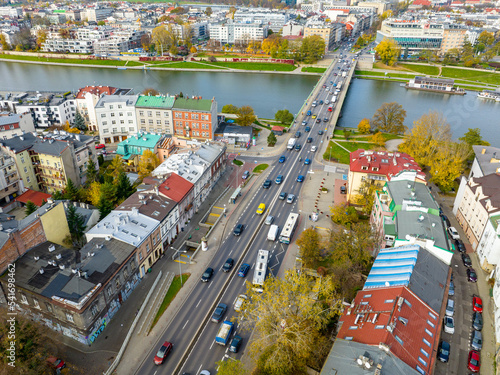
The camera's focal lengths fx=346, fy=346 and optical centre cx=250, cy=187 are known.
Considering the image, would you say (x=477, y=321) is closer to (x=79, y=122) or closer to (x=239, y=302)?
(x=239, y=302)

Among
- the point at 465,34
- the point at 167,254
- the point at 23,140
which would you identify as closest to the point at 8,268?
the point at 167,254

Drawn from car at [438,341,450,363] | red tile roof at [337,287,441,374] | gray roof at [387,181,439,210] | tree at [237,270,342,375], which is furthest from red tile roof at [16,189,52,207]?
car at [438,341,450,363]

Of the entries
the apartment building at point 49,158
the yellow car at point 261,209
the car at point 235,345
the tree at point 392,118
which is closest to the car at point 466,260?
the yellow car at point 261,209

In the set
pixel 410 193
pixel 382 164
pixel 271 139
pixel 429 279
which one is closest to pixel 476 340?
pixel 429 279

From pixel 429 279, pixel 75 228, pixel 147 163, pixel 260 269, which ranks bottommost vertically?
pixel 260 269

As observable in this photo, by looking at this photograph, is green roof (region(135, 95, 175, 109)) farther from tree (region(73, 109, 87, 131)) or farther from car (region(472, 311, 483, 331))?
car (region(472, 311, 483, 331))

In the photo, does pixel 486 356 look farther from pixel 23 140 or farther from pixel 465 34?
pixel 465 34
